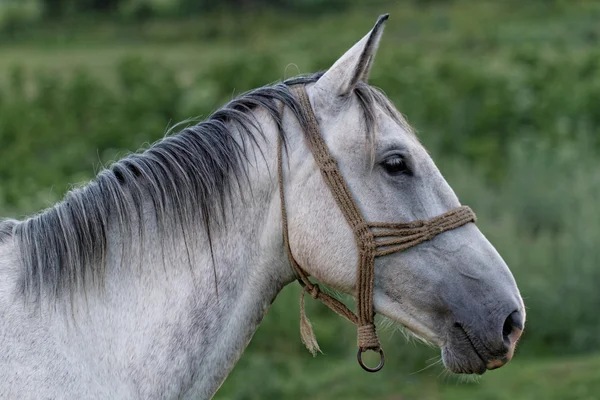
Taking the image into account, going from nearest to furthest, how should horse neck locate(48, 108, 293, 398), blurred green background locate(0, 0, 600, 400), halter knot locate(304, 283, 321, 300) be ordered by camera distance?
1. horse neck locate(48, 108, 293, 398)
2. halter knot locate(304, 283, 321, 300)
3. blurred green background locate(0, 0, 600, 400)

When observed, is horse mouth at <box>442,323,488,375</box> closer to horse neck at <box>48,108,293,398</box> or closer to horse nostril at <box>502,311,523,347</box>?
horse nostril at <box>502,311,523,347</box>

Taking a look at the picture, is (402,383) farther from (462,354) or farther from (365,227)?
(365,227)

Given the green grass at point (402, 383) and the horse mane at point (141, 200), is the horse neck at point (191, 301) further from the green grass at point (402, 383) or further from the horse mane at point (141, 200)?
the green grass at point (402, 383)

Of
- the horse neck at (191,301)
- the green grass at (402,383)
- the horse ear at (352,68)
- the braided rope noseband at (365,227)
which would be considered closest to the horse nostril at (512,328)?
the braided rope noseband at (365,227)

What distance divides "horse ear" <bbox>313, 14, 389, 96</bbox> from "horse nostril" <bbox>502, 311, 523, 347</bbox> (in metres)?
0.97

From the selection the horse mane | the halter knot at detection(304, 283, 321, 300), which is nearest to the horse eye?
the horse mane

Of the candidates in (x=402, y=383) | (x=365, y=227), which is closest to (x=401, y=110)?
(x=402, y=383)

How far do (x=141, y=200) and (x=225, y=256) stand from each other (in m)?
0.36

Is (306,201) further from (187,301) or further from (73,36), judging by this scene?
(73,36)

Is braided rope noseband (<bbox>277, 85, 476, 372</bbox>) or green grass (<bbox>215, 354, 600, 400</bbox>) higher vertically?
braided rope noseband (<bbox>277, 85, 476, 372</bbox>)

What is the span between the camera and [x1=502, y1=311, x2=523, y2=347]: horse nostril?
310 centimetres

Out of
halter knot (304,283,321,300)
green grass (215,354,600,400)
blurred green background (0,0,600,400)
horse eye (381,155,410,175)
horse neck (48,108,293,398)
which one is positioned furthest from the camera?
blurred green background (0,0,600,400)

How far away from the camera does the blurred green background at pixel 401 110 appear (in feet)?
27.8

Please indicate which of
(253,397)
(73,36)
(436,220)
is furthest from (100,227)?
(73,36)
